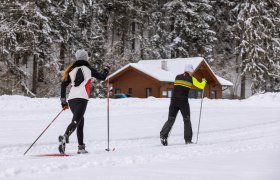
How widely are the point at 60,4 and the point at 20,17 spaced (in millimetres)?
6941

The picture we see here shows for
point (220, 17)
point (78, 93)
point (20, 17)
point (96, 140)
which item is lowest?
point (96, 140)

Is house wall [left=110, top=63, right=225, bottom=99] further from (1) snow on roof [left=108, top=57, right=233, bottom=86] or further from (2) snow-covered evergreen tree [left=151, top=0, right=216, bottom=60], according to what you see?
(2) snow-covered evergreen tree [left=151, top=0, right=216, bottom=60]

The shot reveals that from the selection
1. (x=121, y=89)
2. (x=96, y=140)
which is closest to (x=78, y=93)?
(x=96, y=140)

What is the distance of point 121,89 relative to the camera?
46.5 metres

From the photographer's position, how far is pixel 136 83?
1766 inches

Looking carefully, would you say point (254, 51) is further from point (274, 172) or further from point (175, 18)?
point (274, 172)

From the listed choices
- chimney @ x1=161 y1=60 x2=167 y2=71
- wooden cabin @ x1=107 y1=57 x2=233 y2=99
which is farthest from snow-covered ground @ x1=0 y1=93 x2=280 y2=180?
chimney @ x1=161 y1=60 x2=167 y2=71

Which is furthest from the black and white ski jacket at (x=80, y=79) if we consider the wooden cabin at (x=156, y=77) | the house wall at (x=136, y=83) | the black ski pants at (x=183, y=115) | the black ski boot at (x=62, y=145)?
the house wall at (x=136, y=83)

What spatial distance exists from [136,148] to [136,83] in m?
35.8

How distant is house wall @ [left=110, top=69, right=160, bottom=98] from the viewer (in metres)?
42.8

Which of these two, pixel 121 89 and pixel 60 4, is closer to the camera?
pixel 60 4

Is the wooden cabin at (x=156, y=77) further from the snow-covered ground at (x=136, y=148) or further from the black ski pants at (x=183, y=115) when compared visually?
the black ski pants at (x=183, y=115)

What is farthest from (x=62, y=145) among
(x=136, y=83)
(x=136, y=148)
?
(x=136, y=83)

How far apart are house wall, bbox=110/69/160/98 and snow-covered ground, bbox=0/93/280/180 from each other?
20703mm
